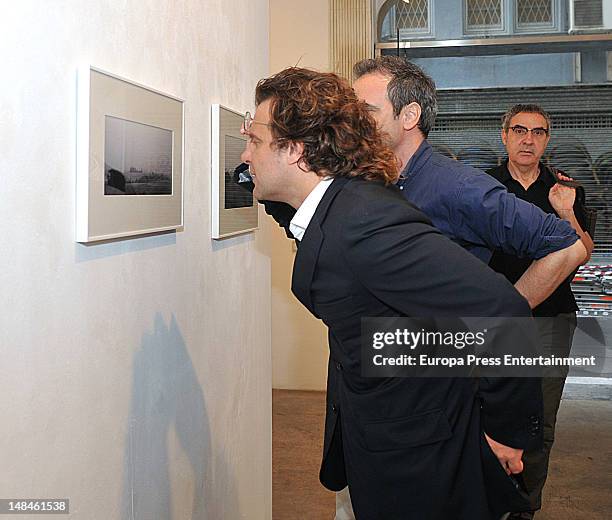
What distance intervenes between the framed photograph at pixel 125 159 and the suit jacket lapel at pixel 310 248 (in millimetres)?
411

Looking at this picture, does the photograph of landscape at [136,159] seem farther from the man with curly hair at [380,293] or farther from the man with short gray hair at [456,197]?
the man with short gray hair at [456,197]

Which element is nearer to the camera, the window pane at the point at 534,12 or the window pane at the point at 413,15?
the window pane at the point at 534,12

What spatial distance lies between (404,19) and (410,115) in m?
4.54

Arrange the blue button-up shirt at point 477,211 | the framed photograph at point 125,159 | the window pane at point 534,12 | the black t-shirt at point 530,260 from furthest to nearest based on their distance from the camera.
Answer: the window pane at point 534,12, the black t-shirt at point 530,260, the blue button-up shirt at point 477,211, the framed photograph at point 125,159

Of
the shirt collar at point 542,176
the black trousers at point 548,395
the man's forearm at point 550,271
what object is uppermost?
the shirt collar at point 542,176

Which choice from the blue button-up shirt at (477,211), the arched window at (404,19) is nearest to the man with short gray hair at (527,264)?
the blue button-up shirt at (477,211)

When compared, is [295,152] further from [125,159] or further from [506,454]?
[506,454]

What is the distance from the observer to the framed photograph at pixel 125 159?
5.32 feet

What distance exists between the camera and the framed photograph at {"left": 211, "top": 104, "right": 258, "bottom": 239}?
2.62 meters

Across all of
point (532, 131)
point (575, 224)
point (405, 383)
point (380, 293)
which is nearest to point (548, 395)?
point (575, 224)

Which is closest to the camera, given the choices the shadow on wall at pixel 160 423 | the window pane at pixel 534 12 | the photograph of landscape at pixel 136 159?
the photograph of landscape at pixel 136 159

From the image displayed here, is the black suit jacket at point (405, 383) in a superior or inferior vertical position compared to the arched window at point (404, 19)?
inferior

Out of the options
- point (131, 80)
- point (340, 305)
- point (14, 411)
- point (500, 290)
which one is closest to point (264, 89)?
point (131, 80)

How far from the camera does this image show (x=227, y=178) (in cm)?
274
